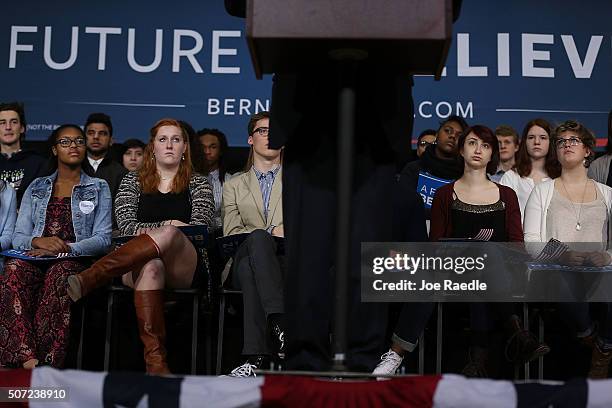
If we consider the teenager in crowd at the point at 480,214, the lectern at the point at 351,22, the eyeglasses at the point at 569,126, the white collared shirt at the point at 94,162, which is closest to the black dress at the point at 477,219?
the teenager in crowd at the point at 480,214

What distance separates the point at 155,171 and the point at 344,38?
2.14 meters

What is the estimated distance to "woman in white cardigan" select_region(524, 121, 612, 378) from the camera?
3.68 m

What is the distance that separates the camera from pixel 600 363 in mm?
3227

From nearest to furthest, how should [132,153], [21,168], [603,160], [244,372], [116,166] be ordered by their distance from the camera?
[244,372], [603,160], [21,168], [116,166], [132,153]

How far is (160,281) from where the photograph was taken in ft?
10.6

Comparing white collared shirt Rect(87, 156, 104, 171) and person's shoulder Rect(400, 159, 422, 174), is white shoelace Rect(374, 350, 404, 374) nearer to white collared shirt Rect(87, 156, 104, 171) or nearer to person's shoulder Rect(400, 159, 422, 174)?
person's shoulder Rect(400, 159, 422, 174)

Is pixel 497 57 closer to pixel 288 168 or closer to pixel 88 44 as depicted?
pixel 88 44

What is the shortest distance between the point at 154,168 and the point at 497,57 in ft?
7.18

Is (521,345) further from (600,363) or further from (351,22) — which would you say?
(351,22)

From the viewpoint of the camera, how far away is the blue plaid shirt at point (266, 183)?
383 centimetres

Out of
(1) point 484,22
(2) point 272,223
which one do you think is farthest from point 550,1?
(2) point 272,223

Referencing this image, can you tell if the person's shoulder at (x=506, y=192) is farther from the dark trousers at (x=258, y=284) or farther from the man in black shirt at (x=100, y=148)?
the man in black shirt at (x=100, y=148)

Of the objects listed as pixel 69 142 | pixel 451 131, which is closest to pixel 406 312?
pixel 451 131

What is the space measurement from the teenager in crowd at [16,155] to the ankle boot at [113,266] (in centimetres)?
116
